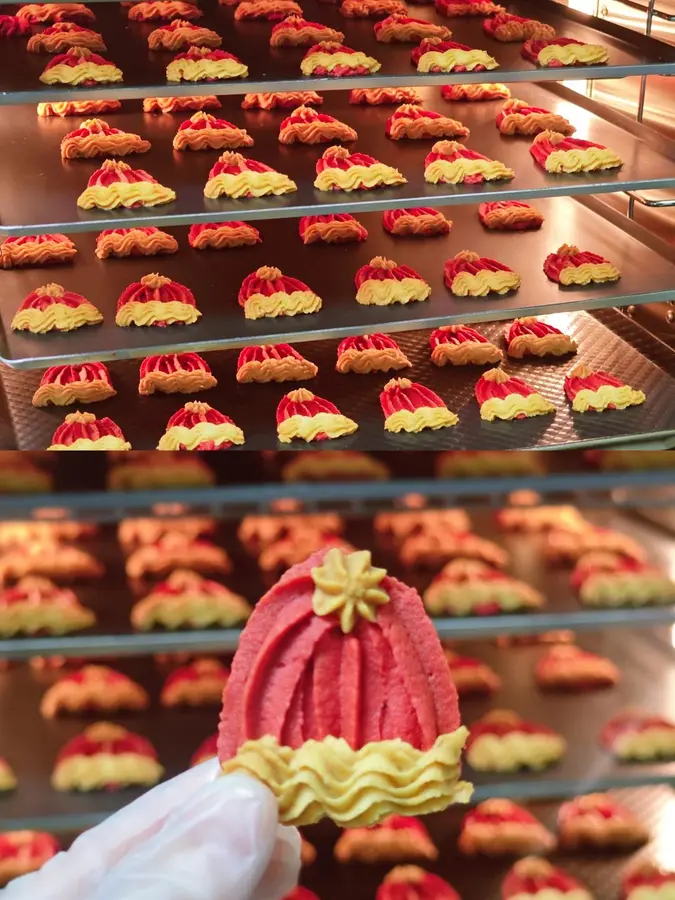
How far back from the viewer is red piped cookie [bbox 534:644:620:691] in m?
1.63

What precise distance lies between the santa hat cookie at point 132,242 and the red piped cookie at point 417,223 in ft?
2.04

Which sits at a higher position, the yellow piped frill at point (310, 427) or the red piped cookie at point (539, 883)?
the red piped cookie at point (539, 883)

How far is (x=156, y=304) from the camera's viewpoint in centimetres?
266

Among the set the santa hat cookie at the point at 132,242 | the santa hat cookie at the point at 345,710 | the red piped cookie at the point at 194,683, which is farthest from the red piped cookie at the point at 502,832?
the santa hat cookie at the point at 132,242

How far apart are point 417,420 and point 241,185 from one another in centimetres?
69

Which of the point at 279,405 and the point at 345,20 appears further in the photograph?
the point at 345,20

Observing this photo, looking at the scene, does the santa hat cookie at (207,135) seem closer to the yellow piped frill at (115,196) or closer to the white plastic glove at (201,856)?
the yellow piped frill at (115,196)

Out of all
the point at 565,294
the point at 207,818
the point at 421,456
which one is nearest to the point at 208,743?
the point at 421,456

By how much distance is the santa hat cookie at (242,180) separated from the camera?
2.61 metres

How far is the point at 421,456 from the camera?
132 cm

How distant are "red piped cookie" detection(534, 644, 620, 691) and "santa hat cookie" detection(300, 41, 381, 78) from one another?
1428mm

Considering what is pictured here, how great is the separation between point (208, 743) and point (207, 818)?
625 mm

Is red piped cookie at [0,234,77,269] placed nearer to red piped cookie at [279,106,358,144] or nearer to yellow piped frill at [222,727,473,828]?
red piped cookie at [279,106,358,144]

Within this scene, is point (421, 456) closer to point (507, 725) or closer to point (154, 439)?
point (507, 725)
